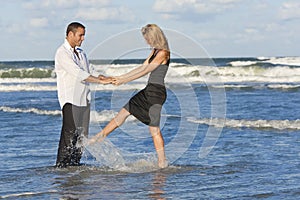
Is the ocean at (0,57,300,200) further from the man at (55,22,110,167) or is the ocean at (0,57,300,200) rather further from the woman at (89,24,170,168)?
the woman at (89,24,170,168)

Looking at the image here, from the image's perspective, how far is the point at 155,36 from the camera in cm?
749

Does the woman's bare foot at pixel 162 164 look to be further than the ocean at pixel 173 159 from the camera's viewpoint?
Yes

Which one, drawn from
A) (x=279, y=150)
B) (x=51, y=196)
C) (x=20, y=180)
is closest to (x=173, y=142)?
(x=279, y=150)

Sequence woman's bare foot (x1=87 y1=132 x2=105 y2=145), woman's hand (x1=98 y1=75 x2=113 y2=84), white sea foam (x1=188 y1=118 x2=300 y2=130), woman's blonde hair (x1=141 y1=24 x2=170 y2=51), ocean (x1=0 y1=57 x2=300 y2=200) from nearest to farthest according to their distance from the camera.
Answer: ocean (x1=0 y1=57 x2=300 y2=200) → woman's blonde hair (x1=141 y1=24 x2=170 y2=51) → woman's hand (x1=98 y1=75 x2=113 y2=84) → woman's bare foot (x1=87 y1=132 x2=105 y2=145) → white sea foam (x1=188 y1=118 x2=300 y2=130)

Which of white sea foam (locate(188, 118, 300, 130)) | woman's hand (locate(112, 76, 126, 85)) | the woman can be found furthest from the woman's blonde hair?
white sea foam (locate(188, 118, 300, 130))

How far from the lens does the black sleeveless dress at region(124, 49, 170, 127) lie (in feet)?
25.0

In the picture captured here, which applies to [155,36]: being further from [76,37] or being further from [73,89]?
[73,89]

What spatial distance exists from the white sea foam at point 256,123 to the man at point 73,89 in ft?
17.2

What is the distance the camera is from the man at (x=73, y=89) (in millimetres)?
7590

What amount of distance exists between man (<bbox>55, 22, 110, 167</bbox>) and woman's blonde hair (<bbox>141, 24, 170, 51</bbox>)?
805 millimetres

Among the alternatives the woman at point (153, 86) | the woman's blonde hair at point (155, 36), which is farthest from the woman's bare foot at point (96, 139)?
the woman's blonde hair at point (155, 36)

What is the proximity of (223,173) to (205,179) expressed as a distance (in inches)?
18.0

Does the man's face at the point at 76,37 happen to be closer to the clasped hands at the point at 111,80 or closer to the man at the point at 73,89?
the man at the point at 73,89

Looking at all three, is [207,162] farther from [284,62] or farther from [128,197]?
[284,62]
